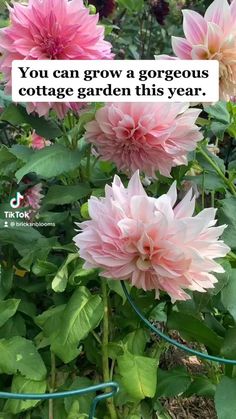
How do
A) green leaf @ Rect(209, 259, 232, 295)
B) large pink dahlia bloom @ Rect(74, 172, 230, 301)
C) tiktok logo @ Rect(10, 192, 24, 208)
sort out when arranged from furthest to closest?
tiktok logo @ Rect(10, 192, 24, 208) → green leaf @ Rect(209, 259, 232, 295) → large pink dahlia bloom @ Rect(74, 172, 230, 301)

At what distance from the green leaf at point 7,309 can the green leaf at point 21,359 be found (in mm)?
34

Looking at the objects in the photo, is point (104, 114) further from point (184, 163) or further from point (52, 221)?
point (52, 221)

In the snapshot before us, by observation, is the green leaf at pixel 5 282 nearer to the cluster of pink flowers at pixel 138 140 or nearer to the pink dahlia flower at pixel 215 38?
the cluster of pink flowers at pixel 138 140

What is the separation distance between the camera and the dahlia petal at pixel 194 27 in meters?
0.94

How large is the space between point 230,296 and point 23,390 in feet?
1.13

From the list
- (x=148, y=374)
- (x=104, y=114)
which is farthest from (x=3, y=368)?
(x=104, y=114)

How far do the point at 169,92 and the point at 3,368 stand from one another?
499mm

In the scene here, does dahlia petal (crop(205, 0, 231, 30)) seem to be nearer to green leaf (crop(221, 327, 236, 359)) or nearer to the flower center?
the flower center

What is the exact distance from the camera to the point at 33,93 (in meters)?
0.99

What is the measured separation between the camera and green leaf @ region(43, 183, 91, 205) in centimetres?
104

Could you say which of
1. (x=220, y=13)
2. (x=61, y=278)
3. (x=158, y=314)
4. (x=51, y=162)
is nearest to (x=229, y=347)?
(x=158, y=314)

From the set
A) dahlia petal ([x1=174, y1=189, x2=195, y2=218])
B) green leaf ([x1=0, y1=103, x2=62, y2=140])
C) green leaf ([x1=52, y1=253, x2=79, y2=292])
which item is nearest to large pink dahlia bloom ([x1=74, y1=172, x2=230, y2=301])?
dahlia petal ([x1=174, y1=189, x2=195, y2=218])

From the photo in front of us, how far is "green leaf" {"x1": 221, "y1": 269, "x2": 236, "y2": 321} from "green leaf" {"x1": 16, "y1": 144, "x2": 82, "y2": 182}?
0.31 m

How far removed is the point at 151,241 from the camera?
0.76 meters
